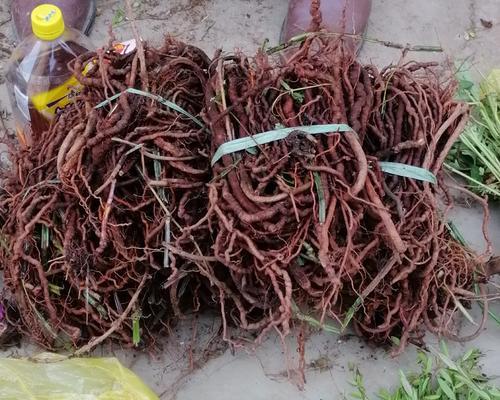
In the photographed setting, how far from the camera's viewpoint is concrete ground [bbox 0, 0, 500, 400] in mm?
1679

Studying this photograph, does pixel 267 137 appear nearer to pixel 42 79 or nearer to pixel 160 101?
pixel 160 101

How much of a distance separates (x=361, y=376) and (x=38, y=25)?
1.13 metres

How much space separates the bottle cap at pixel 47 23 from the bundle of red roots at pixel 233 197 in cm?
17

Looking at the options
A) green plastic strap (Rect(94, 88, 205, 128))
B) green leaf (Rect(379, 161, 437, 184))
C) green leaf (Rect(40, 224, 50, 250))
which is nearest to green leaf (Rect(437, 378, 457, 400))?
green leaf (Rect(379, 161, 437, 184))

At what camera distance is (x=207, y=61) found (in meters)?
1.66

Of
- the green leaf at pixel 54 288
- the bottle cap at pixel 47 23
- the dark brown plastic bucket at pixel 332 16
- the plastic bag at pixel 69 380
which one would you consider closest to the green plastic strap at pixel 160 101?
the bottle cap at pixel 47 23

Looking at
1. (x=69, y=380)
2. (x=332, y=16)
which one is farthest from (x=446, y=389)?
(x=332, y=16)

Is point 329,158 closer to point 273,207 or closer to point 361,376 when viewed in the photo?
point 273,207

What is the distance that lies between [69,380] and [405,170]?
0.85 metres

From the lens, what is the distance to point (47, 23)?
5.43 feet

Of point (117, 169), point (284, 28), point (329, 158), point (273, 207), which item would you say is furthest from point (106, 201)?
point (284, 28)

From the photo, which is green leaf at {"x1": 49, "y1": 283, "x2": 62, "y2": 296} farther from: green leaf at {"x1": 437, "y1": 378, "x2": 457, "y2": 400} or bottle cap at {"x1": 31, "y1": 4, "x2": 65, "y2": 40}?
green leaf at {"x1": 437, "y1": 378, "x2": 457, "y2": 400}

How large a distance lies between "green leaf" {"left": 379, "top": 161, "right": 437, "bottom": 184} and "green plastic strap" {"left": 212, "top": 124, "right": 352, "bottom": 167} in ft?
0.46

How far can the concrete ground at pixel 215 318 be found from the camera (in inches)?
66.1
